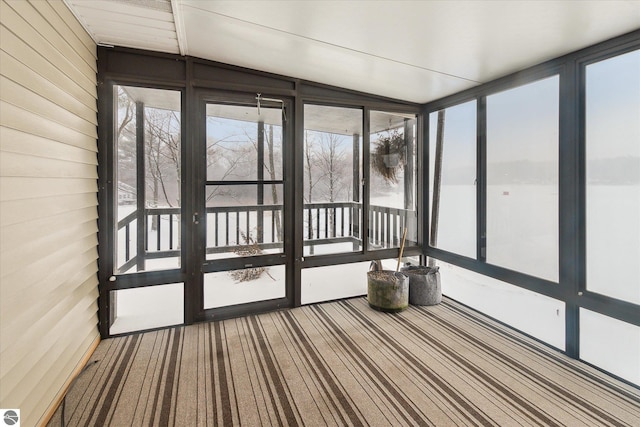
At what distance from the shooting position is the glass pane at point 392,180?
13.1 ft

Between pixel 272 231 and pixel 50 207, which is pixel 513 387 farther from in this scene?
pixel 50 207

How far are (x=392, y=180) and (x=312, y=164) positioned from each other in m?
1.14

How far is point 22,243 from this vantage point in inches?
66.0

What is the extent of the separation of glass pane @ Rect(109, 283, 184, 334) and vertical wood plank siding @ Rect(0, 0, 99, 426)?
1.17ft

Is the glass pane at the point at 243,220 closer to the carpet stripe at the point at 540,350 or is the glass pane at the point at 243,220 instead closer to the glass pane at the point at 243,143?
the glass pane at the point at 243,143

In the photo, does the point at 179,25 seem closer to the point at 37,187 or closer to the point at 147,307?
the point at 37,187

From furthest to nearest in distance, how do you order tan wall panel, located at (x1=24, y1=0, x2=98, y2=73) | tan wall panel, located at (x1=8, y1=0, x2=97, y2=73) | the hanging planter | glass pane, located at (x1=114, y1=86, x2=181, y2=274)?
1. the hanging planter
2. glass pane, located at (x1=114, y1=86, x2=181, y2=274)
3. tan wall panel, located at (x1=24, y1=0, x2=98, y2=73)
4. tan wall panel, located at (x1=8, y1=0, x2=97, y2=73)

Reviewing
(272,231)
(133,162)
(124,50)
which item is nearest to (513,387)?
(272,231)

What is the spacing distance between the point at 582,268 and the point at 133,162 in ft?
13.2

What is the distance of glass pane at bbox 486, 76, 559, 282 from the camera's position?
2732 mm

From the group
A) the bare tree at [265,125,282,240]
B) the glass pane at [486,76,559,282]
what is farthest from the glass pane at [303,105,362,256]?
the glass pane at [486,76,559,282]

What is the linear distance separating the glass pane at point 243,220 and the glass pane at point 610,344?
2847mm

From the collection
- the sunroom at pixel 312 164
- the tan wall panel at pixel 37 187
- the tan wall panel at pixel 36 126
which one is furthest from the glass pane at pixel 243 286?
the tan wall panel at pixel 36 126

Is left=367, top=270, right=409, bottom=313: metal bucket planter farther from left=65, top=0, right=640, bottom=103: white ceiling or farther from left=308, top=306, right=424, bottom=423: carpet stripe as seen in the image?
left=65, top=0, right=640, bottom=103: white ceiling
